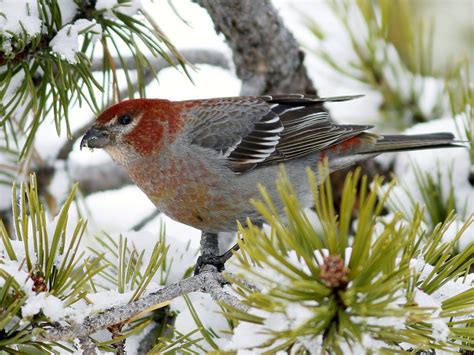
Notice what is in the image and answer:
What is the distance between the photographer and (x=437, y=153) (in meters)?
3.55

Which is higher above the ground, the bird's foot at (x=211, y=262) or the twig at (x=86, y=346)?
the bird's foot at (x=211, y=262)

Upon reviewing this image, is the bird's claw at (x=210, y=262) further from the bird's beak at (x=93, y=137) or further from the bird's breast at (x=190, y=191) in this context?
the bird's beak at (x=93, y=137)

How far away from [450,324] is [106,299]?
1.04 meters

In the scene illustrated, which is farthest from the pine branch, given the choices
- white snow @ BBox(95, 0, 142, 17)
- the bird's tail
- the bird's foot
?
the bird's foot

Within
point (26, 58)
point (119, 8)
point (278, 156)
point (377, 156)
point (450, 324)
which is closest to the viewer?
point (450, 324)

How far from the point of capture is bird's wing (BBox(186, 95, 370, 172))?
3.92 metres

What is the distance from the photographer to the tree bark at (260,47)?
12.1ft

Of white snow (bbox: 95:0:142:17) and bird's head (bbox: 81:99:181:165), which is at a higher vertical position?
white snow (bbox: 95:0:142:17)

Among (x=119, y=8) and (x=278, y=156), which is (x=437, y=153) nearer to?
(x=278, y=156)

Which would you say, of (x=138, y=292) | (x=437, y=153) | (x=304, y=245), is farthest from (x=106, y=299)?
(x=437, y=153)

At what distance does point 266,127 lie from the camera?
159 inches

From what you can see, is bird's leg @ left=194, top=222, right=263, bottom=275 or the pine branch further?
the pine branch

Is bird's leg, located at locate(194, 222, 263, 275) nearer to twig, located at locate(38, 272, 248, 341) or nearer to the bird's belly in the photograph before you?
the bird's belly

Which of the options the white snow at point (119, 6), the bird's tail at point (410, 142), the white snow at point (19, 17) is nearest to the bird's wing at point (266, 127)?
the bird's tail at point (410, 142)
